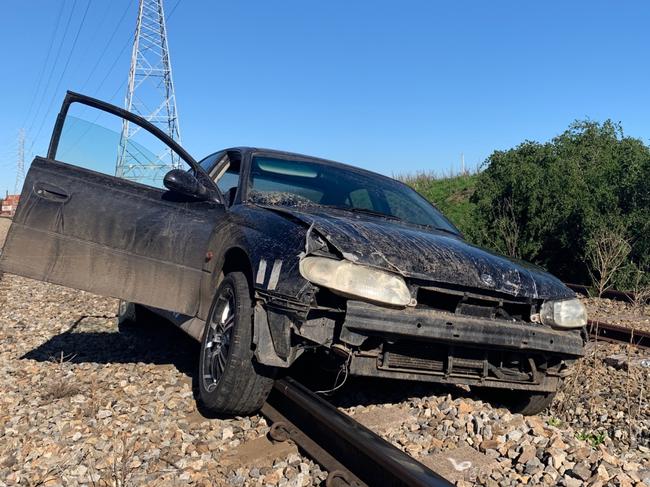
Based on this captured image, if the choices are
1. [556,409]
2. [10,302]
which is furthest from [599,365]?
[10,302]

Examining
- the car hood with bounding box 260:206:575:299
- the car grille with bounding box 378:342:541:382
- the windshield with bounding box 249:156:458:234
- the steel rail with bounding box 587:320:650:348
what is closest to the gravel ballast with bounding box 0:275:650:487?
the car grille with bounding box 378:342:541:382

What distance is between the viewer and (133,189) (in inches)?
174

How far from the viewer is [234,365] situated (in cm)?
324

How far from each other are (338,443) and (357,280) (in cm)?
81

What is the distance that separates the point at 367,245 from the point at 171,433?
161cm

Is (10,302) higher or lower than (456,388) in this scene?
lower

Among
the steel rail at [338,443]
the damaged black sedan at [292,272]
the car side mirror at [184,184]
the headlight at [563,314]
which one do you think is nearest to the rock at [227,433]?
the damaged black sedan at [292,272]

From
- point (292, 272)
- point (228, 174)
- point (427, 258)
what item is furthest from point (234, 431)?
point (228, 174)

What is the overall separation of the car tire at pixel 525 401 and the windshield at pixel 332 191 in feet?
4.55

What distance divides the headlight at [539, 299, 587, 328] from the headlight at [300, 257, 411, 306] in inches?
38.5

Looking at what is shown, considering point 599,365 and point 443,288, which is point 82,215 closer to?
point 443,288

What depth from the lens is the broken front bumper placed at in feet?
9.43

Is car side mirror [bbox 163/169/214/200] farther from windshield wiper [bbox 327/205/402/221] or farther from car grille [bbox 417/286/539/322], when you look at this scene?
car grille [bbox 417/286/539/322]

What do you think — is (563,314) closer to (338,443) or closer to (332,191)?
(338,443)
